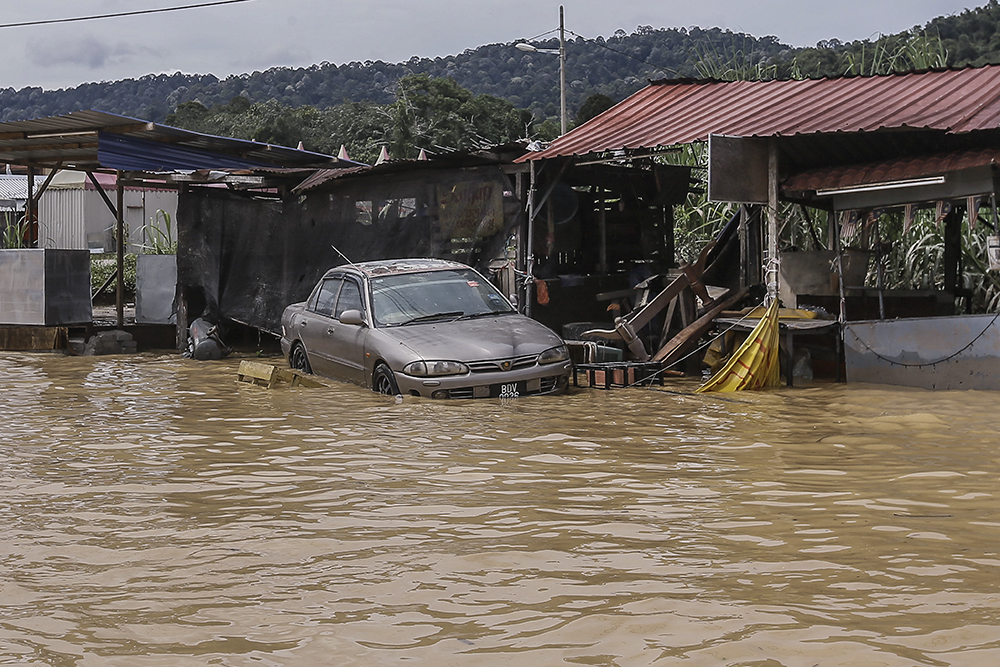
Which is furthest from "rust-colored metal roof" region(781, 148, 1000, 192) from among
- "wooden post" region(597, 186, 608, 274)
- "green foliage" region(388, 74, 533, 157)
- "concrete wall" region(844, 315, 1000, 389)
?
"green foliage" region(388, 74, 533, 157)

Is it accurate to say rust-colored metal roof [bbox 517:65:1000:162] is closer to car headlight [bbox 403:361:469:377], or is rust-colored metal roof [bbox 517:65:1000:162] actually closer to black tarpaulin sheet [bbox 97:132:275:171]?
car headlight [bbox 403:361:469:377]

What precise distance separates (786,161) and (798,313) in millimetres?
2088

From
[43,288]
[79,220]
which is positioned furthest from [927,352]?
[79,220]

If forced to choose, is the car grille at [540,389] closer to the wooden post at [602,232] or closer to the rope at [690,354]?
the rope at [690,354]

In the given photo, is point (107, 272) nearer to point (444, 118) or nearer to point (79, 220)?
point (79, 220)

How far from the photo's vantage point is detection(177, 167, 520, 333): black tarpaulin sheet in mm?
14812

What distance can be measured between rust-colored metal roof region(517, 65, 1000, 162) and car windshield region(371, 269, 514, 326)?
8.85ft

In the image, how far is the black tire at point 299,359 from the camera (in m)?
12.7

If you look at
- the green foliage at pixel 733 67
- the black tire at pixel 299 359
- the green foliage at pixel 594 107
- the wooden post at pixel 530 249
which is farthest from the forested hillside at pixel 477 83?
the black tire at pixel 299 359

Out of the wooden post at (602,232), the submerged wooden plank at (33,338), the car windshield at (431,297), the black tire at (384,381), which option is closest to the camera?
the black tire at (384,381)

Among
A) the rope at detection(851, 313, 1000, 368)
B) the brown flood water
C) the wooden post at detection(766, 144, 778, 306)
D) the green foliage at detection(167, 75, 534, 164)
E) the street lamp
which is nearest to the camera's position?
the brown flood water

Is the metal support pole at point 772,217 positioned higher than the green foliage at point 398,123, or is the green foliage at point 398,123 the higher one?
the green foliage at point 398,123

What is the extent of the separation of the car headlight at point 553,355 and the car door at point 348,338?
6.38 feet

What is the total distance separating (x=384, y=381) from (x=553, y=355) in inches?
69.9
